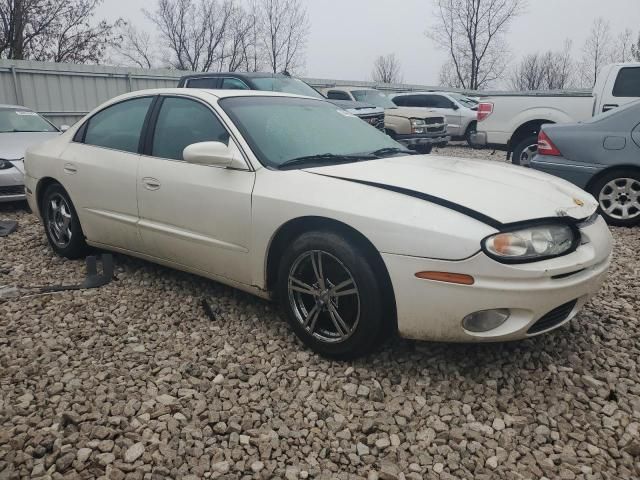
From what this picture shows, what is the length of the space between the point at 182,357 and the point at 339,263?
1062mm

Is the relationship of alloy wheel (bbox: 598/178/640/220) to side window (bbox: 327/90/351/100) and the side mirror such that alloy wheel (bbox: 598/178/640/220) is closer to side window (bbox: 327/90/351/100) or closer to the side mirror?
the side mirror

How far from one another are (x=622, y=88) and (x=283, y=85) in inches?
212

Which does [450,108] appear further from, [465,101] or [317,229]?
[317,229]

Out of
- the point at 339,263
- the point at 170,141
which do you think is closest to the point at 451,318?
the point at 339,263

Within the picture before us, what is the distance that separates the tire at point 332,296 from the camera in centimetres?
261

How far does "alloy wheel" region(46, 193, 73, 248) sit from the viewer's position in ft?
14.7

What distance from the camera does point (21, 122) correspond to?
26.0ft

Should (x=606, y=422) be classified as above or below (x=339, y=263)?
below

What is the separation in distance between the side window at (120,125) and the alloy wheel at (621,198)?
15.6ft

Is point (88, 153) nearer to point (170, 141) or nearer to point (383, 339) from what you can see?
point (170, 141)

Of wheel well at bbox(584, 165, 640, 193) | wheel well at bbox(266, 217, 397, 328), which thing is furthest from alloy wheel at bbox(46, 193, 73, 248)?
wheel well at bbox(584, 165, 640, 193)

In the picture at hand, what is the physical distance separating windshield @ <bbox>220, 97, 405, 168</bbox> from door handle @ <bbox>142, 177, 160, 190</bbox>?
0.69 meters

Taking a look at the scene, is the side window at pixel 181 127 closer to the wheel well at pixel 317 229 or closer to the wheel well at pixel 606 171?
the wheel well at pixel 317 229

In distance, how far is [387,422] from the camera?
7.87 feet
